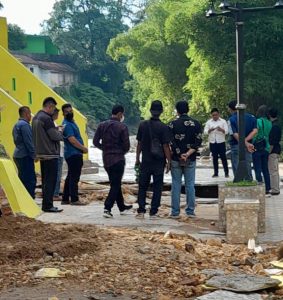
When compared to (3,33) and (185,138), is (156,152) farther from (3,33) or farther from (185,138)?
(3,33)

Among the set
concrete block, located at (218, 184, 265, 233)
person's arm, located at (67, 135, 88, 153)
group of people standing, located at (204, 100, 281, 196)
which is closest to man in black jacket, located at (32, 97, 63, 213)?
person's arm, located at (67, 135, 88, 153)

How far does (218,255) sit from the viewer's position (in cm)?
707

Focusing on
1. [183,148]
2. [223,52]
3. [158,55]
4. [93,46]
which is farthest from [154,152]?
[93,46]

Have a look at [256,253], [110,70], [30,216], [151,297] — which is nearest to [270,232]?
[256,253]

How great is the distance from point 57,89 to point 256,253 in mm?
59361

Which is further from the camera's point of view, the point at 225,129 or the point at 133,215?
the point at 225,129

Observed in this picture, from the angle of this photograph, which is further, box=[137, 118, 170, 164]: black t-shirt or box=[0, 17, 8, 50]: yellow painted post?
box=[0, 17, 8, 50]: yellow painted post

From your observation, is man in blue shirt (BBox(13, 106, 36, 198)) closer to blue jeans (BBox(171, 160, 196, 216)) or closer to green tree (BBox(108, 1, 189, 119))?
blue jeans (BBox(171, 160, 196, 216))

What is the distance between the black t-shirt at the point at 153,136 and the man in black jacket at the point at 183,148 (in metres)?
0.18

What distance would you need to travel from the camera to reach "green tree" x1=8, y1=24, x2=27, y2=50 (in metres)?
62.6

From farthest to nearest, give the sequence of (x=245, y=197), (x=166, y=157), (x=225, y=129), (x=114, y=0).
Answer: (x=114, y=0) < (x=225, y=129) < (x=166, y=157) < (x=245, y=197)

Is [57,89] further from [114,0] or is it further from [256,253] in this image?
[256,253]

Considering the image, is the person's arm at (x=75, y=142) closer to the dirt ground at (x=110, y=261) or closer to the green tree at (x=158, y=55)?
the dirt ground at (x=110, y=261)

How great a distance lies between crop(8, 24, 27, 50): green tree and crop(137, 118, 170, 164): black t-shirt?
179 feet
